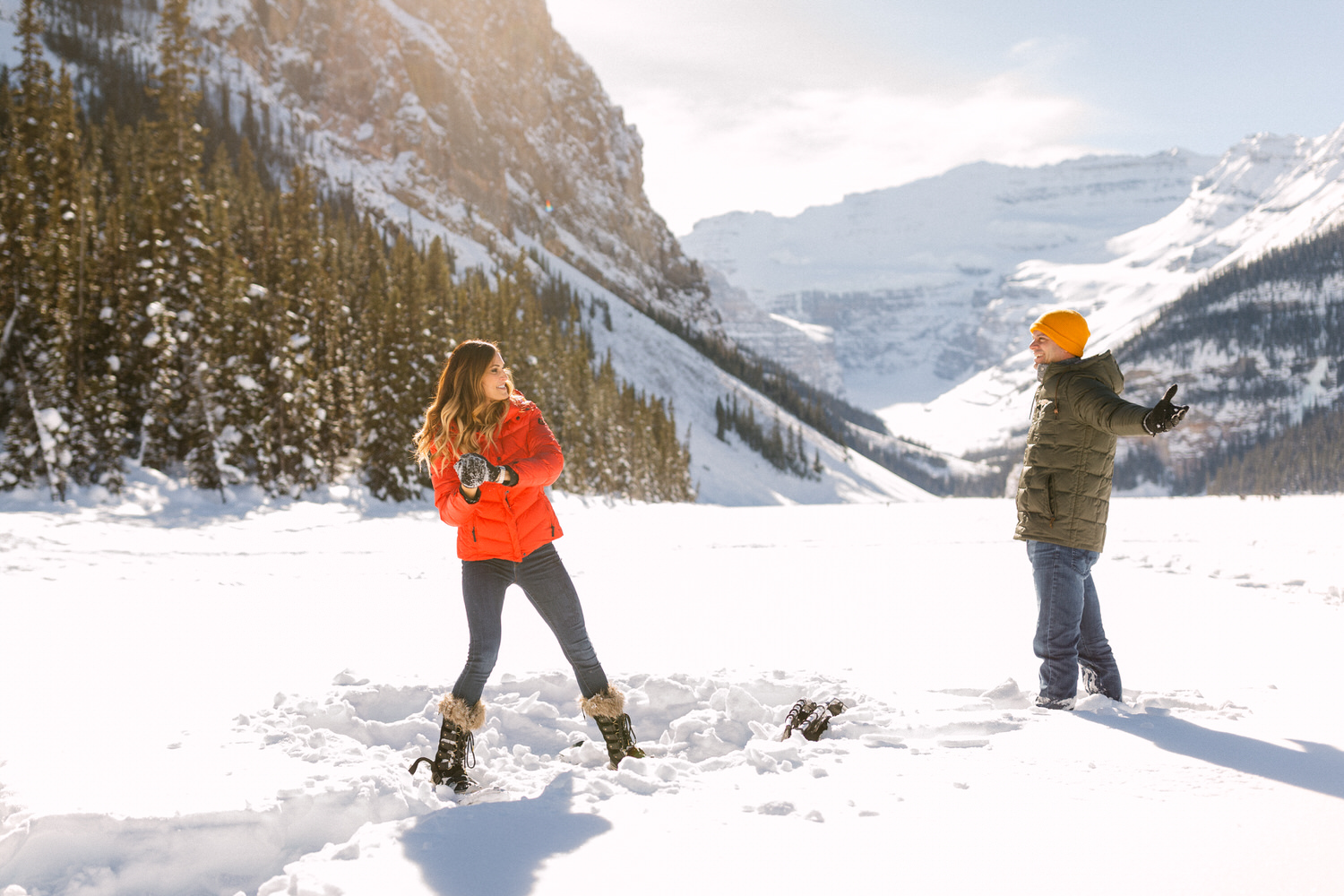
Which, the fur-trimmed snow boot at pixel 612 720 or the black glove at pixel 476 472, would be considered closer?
the black glove at pixel 476 472

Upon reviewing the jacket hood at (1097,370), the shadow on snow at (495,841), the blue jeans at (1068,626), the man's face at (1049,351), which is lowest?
the shadow on snow at (495,841)

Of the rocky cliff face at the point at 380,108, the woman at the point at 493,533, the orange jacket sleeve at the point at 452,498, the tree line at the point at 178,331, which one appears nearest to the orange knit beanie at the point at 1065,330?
the woman at the point at 493,533

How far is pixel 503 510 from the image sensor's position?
4137 millimetres

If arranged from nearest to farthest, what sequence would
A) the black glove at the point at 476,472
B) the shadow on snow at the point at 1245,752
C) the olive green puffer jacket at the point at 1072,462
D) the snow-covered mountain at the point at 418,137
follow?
the shadow on snow at the point at 1245,752 → the black glove at the point at 476,472 → the olive green puffer jacket at the point at 1072,462 → the snow-covered mountain at the point at 418,137

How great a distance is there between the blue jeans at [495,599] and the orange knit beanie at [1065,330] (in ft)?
11.3

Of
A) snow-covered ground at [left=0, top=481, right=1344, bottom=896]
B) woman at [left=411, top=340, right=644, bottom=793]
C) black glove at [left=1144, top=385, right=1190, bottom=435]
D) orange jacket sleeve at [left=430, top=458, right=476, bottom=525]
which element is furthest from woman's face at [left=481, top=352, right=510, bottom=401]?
black glove at [left=1144, top=385, right=1190, bottom=435]

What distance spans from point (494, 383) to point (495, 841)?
2319 millimetres

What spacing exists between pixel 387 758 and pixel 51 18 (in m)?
171

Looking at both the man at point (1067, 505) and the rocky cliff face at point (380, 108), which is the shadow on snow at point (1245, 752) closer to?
the man at point (1067, 505)

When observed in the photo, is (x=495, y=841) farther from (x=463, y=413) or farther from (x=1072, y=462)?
(x=1072, y=462)

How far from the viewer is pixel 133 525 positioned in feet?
60.2

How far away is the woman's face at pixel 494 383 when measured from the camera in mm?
4219

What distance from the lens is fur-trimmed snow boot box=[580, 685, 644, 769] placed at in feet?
14.2

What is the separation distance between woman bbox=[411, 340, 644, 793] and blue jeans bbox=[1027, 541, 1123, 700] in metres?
2.70
